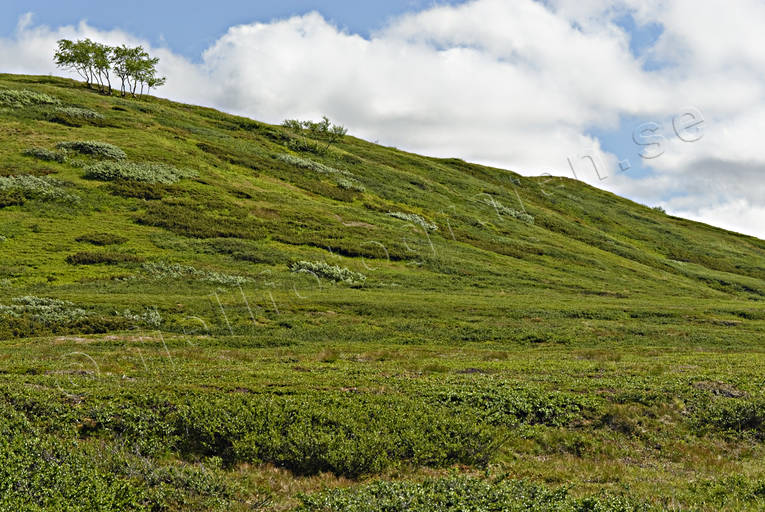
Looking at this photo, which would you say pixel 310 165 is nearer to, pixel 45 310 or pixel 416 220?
pixel 416 220

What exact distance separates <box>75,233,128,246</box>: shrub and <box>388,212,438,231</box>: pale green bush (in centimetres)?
4230

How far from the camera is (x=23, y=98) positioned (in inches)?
3615

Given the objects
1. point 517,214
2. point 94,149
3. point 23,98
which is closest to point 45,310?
point 94,149

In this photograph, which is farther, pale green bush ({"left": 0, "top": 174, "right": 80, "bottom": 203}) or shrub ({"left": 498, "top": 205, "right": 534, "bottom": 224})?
shrub ({"left": 498, "top": 205, "right": 534, "bottom": 224})

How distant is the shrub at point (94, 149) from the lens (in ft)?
241

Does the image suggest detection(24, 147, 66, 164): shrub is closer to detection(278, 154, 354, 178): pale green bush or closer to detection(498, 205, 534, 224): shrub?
detection(278, 154, 354, 178): pale green bush

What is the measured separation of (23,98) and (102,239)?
5914 cm

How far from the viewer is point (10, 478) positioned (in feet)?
30.4

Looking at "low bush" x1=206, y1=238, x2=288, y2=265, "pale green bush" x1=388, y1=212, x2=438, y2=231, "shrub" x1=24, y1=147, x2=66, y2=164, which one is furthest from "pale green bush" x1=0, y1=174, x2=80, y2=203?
"pale green bush" x1=388, y1=212, x2=438, y2=231

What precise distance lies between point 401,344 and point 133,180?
5234 cm

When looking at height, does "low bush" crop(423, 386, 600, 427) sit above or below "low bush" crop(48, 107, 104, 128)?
below

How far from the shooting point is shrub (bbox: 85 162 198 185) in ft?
224

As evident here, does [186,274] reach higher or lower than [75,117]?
lower

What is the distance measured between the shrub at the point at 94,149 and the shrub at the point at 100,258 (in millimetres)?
30646
